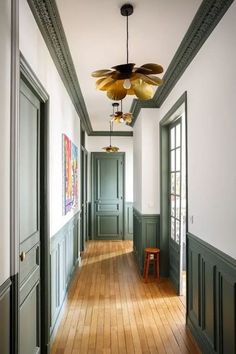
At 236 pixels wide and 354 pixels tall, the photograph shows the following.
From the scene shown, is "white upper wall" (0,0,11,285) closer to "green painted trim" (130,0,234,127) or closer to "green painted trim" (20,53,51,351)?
"green painted trim" (20,53,51,351)

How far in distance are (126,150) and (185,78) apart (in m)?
4.66

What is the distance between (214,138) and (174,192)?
215cm

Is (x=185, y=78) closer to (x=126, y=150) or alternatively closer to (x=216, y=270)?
(x=216, y=270)

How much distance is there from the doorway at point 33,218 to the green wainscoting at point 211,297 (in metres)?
1.40

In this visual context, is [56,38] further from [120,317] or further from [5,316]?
[120,317]

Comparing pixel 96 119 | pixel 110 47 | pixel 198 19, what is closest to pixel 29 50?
pixel 110 47

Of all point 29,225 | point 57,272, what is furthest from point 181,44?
point 57,272

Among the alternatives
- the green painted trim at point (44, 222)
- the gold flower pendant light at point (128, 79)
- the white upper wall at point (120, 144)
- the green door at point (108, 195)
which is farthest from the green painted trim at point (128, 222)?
the gold flower pendant light at point (128, 79)

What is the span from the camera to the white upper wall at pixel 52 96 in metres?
2.01

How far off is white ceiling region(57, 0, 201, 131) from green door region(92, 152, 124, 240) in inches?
163

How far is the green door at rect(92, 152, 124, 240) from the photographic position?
7.72m

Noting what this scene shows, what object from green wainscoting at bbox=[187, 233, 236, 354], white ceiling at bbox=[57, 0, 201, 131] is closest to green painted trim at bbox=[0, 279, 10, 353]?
green wainscoting at bbox=[187, 233, 236, 354]

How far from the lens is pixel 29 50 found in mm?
2062

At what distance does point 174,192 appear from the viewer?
4.41 meters
